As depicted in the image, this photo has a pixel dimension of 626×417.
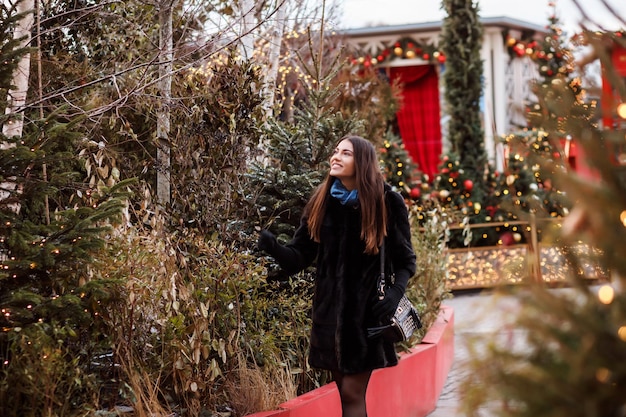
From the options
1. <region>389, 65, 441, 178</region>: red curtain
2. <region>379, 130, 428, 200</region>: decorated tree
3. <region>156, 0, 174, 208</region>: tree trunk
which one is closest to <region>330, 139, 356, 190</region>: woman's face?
<region>156, 0, 174, 208</region>: tree trunk

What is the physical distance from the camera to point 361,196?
513 centimetres

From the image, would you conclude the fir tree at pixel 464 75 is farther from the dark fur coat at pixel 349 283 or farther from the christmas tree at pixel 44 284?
the christmas tree at pixel 44 284

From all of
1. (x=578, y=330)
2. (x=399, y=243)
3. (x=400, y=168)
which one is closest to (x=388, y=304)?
(x=399, y=243)

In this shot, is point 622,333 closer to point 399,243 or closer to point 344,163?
point 399,243

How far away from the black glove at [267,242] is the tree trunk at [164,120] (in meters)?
1.15

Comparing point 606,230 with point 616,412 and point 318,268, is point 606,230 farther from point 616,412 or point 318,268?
point 318,268

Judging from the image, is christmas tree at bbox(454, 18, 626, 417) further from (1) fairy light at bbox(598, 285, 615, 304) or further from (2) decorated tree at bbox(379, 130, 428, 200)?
(2) decorated tree at bbox(379, 130, 428, 200)

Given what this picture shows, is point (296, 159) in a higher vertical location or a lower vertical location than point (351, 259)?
higher

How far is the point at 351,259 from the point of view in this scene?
16.6ft

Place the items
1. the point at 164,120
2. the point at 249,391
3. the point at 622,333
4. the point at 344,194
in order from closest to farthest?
the point at 622,333 < the point at 249,391 < the point at 344,194 < the point at 164,120

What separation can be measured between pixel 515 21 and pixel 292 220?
18.1 m

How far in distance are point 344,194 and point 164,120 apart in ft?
6.64

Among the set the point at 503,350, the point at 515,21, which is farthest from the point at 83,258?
the point at 515,21

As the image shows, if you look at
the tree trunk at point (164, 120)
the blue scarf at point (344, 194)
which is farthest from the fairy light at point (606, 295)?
the tree trunk at point (164, 120)
